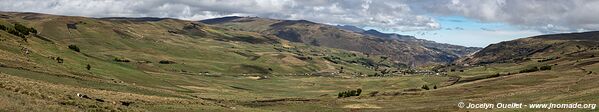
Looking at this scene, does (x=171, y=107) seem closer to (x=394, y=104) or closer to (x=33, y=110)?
(x=33, y=110)

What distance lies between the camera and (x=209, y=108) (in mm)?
61500

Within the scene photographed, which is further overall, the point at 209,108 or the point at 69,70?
the point at 69,70

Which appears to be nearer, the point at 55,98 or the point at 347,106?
the point at 55,98

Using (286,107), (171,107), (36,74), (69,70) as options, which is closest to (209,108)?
(171,107)

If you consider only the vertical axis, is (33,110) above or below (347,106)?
above

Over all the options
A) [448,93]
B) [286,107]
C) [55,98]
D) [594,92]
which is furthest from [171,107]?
[448,93]

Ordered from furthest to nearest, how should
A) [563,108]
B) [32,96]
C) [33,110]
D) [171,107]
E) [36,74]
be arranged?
[36,74], [171,107], [563,108], [32,96], [33,110]

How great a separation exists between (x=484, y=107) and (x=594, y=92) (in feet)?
40.0

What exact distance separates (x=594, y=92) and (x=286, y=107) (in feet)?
121

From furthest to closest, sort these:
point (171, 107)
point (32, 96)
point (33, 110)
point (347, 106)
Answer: point (347, 106) < point (171, 107) < point (32, 96) < point (33, 110)

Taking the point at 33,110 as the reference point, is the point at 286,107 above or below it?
below

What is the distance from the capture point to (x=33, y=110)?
35.5 m

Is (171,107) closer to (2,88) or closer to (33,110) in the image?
(2,88)

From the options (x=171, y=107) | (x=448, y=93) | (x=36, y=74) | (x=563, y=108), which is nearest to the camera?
(x=563, y=108)
